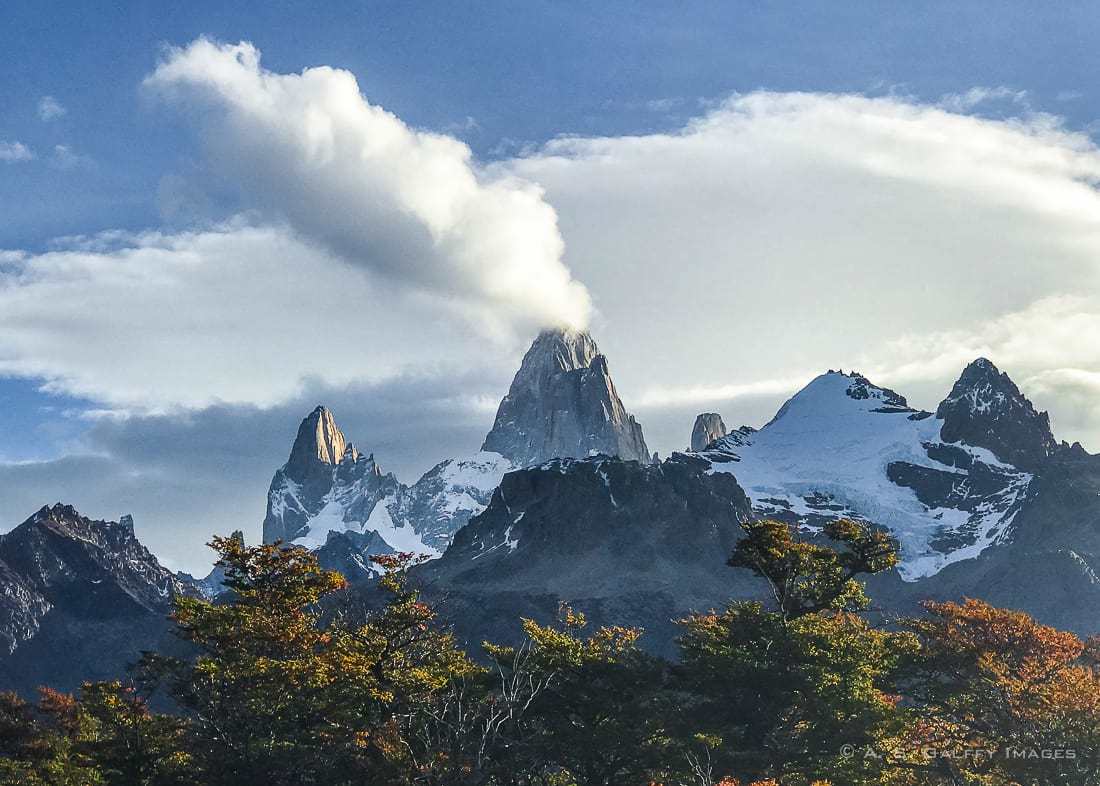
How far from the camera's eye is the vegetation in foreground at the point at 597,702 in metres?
58.4

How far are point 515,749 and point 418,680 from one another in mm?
6365

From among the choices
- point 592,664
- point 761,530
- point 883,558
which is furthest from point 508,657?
point 883,558

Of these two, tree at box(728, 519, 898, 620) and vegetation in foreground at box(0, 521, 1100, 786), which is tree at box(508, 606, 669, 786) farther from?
tree at box(728, 519, 898, 620)

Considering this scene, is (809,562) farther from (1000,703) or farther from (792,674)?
(1000,703)

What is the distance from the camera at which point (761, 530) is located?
70.0 m

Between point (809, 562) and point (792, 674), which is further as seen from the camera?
point (809, 562)

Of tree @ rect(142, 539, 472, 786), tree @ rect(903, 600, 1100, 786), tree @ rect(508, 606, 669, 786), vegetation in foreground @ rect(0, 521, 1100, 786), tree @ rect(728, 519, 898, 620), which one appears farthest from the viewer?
tree @ rect(728, 519, 898, 620)

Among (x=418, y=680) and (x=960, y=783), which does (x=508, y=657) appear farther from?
(x=960, y=783)

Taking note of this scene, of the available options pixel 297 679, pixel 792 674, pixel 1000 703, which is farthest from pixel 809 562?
pixel 297 679

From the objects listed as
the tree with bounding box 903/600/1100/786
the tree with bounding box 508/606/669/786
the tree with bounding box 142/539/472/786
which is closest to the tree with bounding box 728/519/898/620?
the tree with bounding box 903/600/1100/786

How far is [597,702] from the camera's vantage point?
62.6 meters

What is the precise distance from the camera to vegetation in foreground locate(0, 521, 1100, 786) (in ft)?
192

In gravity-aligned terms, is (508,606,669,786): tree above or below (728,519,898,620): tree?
below

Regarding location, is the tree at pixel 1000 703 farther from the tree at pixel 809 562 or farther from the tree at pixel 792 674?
the tree at pixel 809 562
